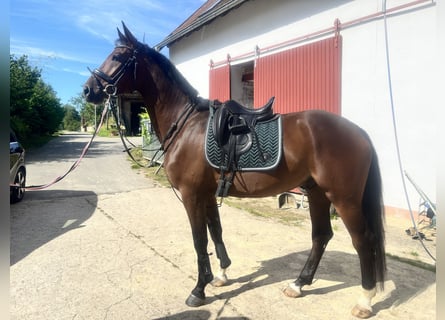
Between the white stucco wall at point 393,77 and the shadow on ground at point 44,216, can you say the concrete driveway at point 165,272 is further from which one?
the white stucco wall at point 393,77

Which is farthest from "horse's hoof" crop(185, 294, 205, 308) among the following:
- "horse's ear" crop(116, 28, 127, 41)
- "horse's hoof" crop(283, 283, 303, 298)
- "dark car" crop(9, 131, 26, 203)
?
"dark car" crop(9, 131, 26, 203)

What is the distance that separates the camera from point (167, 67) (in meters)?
2.93

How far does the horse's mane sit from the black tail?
1700 millimetres

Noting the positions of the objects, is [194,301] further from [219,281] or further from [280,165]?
[280,165]

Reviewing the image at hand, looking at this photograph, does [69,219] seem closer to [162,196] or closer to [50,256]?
[50,256]

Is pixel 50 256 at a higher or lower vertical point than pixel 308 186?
lower

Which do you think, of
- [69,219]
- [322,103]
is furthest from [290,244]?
[69,219]

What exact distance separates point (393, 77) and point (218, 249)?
3.64 meters

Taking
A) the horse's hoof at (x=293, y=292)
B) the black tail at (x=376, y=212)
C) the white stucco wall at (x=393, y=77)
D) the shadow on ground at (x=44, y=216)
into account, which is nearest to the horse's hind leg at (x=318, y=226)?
the horse's hoof at (x=293, y=292)

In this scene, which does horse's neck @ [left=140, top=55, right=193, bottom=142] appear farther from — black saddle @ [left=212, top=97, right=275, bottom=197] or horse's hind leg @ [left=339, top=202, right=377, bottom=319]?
horse's hind leg @ [left=339, top=202, right=377, bottom=319]

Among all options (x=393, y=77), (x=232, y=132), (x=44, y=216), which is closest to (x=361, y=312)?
(x=232, y=132)

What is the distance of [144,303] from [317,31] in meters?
5.33

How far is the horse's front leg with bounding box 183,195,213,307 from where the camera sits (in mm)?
2725

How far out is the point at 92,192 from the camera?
750cm
